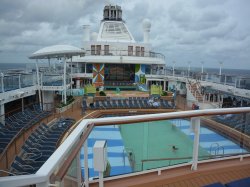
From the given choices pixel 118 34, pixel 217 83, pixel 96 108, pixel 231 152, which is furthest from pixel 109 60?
pixel 231 152

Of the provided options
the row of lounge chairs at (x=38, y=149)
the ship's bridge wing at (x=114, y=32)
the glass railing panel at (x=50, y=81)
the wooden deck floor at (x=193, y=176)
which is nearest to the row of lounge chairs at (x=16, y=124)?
the row of lounge chairs at (x=38, y=149)

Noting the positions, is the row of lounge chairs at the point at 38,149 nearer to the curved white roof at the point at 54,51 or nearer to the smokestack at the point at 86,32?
the curved white roof at the point at 54,51

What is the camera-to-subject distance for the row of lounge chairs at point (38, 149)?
15.5 ft

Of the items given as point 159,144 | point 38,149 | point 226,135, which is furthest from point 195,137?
point 38,149

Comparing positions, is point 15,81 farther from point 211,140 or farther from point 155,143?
point 211,140

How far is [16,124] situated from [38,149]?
10.0 ft

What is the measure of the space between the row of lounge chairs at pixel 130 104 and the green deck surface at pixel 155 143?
10.3 metres

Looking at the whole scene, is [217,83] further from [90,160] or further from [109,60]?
[90,160]

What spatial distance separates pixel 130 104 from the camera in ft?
45.0

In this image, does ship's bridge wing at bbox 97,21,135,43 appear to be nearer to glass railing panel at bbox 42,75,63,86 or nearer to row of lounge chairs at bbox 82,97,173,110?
glass railing panel at bbox 42,75,63,86

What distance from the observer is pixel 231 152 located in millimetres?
2826

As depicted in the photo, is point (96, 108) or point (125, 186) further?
point (96, 108)

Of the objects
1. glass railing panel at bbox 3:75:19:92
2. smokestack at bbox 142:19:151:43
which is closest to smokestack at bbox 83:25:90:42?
smokestack at bbox 142:19:151:43

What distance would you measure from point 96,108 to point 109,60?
7.93 m
